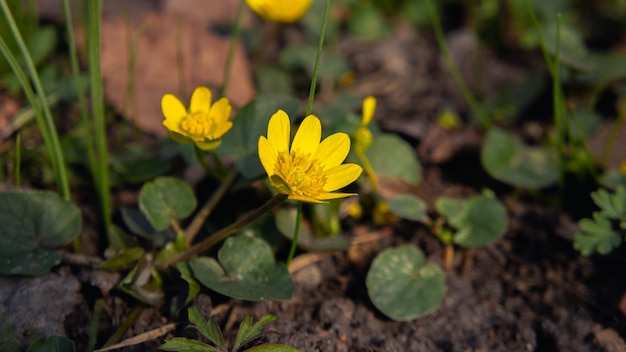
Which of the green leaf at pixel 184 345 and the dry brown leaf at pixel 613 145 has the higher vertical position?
the green leaf at pixel 184 345

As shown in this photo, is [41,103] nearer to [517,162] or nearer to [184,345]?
[184,345]

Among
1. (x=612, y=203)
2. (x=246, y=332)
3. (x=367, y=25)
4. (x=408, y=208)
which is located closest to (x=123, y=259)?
(x=246, y=332)

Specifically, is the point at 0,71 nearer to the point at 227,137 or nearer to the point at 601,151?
the point at 227,137

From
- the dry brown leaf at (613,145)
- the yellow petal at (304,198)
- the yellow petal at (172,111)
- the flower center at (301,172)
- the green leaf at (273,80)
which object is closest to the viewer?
the yellow petal at (304,198)

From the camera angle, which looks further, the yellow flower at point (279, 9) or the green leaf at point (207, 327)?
the yellow flower at point (279, 9)

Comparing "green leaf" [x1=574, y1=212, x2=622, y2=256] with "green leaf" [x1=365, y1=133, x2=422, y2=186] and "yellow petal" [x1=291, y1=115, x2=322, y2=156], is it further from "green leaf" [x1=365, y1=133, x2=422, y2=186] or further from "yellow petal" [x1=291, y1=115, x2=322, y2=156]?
"yellow petal" [x1=291, y1=115, x2=322, y2=156]

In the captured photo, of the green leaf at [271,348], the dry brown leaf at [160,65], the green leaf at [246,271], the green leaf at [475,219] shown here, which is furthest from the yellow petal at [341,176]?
the dry brown leaf at [160,65]

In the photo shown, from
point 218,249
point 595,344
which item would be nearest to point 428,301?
point 595,344

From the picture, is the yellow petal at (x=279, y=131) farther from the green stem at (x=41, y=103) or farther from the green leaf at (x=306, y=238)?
the green stem at (x=41, y=103)
